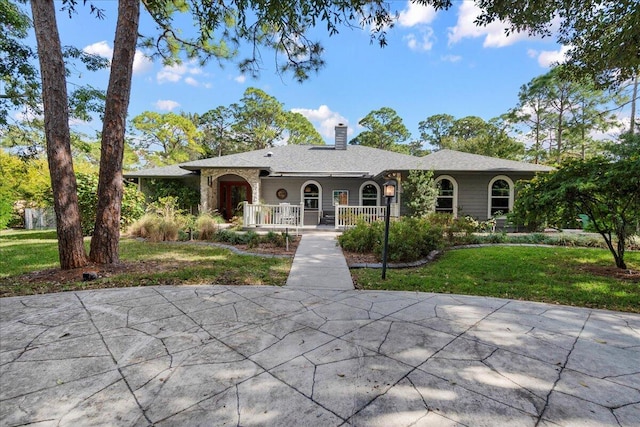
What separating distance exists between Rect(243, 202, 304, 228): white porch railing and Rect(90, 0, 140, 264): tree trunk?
18.6ft

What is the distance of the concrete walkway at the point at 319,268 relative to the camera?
476 cm

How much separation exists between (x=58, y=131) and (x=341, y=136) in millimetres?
Result: 14593

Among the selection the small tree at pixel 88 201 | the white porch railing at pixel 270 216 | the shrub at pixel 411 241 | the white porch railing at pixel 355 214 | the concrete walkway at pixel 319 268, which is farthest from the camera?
the white porch railing at pixel 355 214

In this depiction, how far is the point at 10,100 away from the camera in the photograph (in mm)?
9219

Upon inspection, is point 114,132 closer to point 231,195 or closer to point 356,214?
point 356,214

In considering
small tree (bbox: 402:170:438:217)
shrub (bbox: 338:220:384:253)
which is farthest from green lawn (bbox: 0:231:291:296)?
small tree (bbox: 402:170:438:217)

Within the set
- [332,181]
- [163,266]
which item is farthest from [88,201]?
[332,181]

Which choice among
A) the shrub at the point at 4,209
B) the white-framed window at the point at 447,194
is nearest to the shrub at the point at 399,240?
the white-framed window at the point at 447,194

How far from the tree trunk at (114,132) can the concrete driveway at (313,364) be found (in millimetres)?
1964

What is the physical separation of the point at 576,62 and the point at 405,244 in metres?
5.32

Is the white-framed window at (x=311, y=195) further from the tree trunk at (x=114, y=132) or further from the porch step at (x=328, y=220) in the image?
the tree trunk at (x=114, y=132)

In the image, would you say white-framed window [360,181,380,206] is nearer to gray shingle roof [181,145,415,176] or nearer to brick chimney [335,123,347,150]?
gray shingle roof [181,145,415,176]

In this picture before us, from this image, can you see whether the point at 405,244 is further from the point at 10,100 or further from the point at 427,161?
the point at 10,100

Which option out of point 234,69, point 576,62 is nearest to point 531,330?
point 576,62
